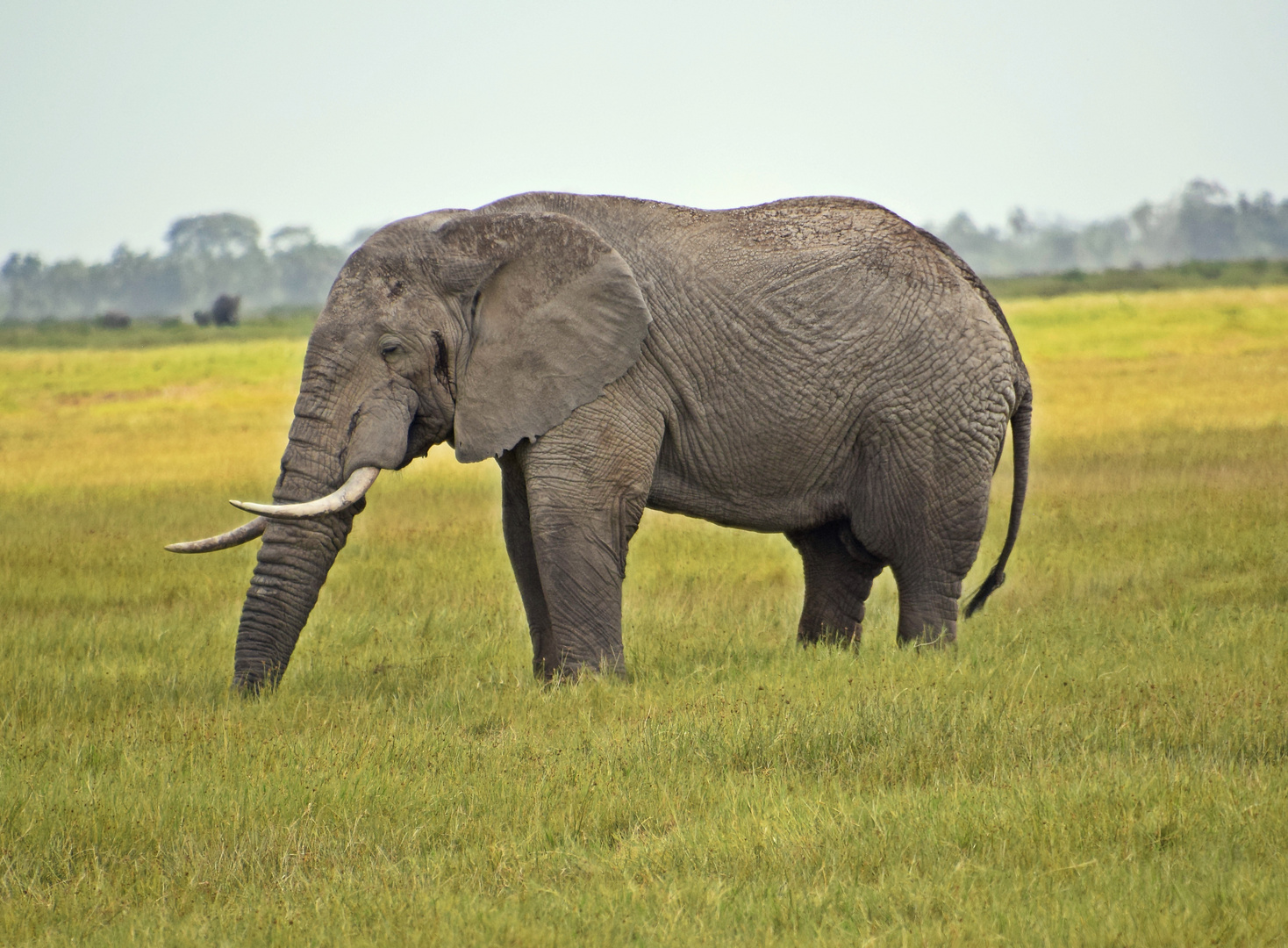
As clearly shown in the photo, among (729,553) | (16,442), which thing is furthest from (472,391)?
(16,442)

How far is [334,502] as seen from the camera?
6.69 metres

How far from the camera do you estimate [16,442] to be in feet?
79.0

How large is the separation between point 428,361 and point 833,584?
2.73 meters

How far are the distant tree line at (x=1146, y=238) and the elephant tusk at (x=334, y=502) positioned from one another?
144798 millimetres

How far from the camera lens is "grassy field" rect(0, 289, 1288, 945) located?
4227mm

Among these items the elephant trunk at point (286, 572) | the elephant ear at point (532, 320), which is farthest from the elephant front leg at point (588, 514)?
the elephant trunk at point (286, 572)

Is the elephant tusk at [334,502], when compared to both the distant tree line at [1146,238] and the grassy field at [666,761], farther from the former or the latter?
the distant tree line at [1146,238]

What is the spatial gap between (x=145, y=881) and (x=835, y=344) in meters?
4.29

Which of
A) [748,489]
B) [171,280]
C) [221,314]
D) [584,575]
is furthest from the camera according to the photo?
[171,280]

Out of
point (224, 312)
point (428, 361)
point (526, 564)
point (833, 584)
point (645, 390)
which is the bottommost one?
point (833, 584)

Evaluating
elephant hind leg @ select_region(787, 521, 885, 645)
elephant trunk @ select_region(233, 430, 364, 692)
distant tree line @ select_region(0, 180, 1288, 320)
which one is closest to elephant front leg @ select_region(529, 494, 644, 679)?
elephant trunk @ select_region(233, 430, 364, 692)

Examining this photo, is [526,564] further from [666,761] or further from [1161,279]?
[1161,279]

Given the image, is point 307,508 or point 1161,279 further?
point 1161,279

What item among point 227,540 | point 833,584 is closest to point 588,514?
point 227,540
